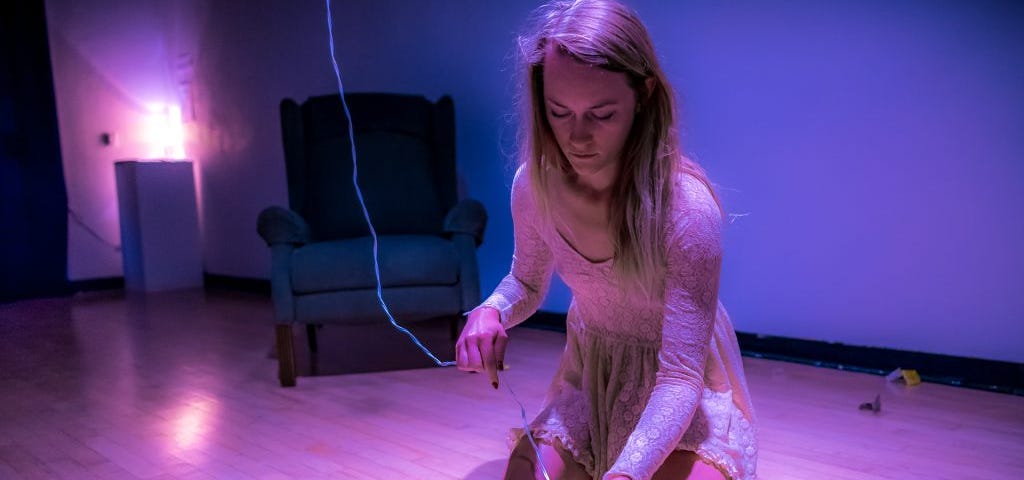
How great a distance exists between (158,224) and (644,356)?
4.79 metres

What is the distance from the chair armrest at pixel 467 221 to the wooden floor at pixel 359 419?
0.51m

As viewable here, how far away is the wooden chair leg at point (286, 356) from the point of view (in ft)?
9.12

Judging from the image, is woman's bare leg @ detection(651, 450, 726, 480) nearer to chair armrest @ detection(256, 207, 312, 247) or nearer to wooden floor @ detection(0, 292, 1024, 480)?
wooden floor @ detection(0, 292, 1024, 480)

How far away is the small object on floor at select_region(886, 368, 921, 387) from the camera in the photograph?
102 inches

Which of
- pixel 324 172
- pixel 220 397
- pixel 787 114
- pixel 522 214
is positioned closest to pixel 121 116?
pixel 324 172

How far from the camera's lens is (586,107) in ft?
3.21

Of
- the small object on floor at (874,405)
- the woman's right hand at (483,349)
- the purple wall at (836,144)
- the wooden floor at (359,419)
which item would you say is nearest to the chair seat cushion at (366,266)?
the wooden floor at (359,419)

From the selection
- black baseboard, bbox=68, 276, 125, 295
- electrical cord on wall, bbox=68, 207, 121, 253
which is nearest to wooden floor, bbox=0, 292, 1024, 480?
black baseboard, bbox=68, 276, 125, 295

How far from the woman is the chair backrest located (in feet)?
7.49

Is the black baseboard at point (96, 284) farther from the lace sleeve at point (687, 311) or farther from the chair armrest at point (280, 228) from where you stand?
the lace sleeve at point (687, 311)

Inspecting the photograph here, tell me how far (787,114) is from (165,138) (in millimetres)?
4573

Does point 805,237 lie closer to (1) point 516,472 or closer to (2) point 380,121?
(2) point 380,121

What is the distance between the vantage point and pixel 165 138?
577cm

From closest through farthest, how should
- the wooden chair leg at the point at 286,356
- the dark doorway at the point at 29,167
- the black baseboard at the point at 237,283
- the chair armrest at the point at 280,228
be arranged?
the wooden chair leg at the point at 286,356 < the chair armrest at the point at 280,228 < the dark doorway at the point at 29,167 < the black baseboard at the point at 237,283
